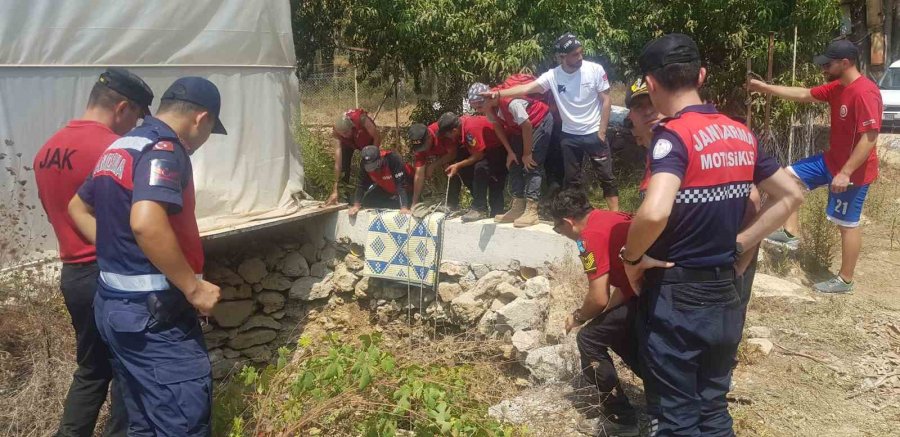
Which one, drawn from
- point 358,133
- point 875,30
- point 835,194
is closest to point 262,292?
point 358,133

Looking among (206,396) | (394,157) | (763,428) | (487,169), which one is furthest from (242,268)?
(763,428)

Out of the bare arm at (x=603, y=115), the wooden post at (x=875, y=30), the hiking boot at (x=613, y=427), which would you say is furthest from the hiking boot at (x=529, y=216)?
the wooden post at (x=875, y=30)

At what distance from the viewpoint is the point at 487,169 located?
19.0 feet

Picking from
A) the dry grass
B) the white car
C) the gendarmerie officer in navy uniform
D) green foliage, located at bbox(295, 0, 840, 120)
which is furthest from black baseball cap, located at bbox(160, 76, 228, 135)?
the white car

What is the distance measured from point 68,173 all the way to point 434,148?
10.9 ft

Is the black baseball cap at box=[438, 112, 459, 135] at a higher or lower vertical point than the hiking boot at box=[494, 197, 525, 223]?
higher

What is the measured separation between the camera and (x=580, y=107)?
17.0ft

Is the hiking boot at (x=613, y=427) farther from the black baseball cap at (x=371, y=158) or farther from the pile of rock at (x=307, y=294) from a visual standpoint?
the black baseball cap at (x=371, y=158)

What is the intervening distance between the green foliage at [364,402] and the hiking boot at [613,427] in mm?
417

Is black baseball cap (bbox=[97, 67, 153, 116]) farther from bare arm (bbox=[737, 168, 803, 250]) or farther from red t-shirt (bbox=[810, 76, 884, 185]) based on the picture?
red t-shirt (bbox=[810, 76, 884, 185])

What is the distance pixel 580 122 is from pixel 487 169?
3.17 feet

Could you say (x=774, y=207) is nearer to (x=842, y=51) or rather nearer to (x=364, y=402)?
(x=364, y=402)

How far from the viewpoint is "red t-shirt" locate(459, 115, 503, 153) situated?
18.6ft

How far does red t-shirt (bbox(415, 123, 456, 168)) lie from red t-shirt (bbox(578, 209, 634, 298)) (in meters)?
2.89
